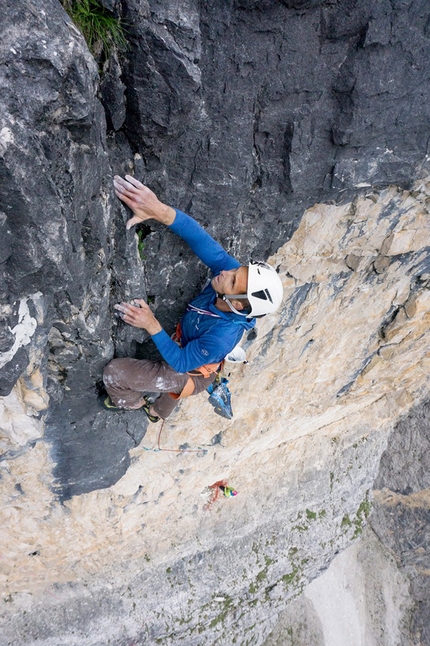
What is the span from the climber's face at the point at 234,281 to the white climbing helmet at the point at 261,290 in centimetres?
5

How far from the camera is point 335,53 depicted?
12.5ft

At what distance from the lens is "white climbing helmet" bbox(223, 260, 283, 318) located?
13.2ft

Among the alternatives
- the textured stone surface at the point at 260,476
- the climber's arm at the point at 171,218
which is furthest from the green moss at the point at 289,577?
the climber's arm at the point at 171,218

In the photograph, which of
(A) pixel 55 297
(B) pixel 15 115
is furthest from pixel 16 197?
(A) pixel 55 297

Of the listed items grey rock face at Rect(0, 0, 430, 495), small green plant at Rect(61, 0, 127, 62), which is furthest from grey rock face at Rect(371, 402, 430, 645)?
small green plant at Rect(61, 0, 127, 62)

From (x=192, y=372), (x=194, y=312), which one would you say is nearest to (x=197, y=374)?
(x=192, y=372)

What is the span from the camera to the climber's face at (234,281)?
13.4 ft

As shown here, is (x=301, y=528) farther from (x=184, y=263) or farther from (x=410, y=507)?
(x=184, y=263)

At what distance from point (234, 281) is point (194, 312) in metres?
0.67

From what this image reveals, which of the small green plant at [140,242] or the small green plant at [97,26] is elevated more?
the small green plant at [97,26]

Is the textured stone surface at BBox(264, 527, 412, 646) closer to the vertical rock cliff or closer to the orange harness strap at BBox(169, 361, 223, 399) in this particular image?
the vertical rock cliff

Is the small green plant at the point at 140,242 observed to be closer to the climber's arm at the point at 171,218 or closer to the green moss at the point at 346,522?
the climber's arm at the point at 171,218

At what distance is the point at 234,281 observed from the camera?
4094 mm

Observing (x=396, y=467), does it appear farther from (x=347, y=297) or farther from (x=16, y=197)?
(x=16, y=197)
